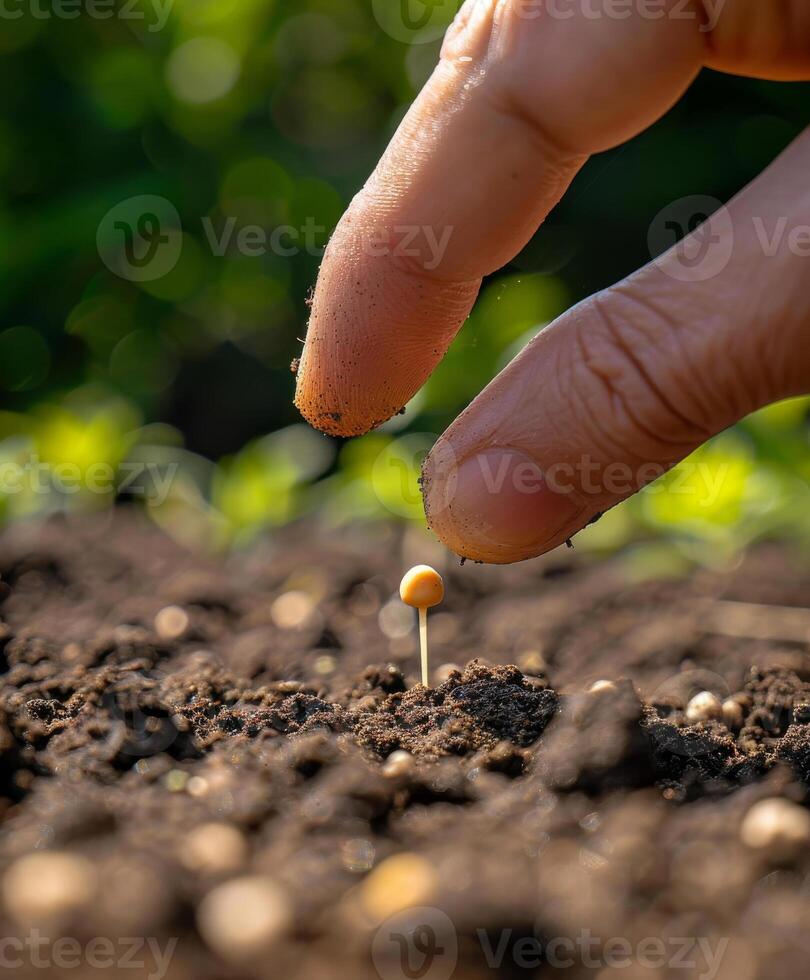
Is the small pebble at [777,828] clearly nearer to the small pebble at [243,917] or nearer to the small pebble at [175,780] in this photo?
the small pebble at [243,917]

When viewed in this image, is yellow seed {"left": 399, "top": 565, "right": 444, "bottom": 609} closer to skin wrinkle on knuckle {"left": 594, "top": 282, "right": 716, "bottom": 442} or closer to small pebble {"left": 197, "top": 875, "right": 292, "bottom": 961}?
skin wrinkle on knuckle {"left": 594, "top": 282, "right": 716, "bottom": 442}

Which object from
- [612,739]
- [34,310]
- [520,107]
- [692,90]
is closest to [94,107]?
[34,310]

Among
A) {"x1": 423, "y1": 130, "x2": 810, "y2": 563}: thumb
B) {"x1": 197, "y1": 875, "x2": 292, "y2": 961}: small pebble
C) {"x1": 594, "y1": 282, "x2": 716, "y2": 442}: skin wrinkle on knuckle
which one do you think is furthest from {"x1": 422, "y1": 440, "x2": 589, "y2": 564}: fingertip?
{"x1": 197, "y1": 875, "x2": 292, "y2": 961}: small pebble

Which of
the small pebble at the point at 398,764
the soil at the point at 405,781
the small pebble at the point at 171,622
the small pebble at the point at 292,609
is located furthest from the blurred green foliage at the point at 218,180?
the small pebble at the point at 398,764

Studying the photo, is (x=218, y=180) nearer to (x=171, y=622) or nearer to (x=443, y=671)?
(x=171, y=622)

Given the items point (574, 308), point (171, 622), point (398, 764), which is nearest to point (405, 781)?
point (398, 764)
